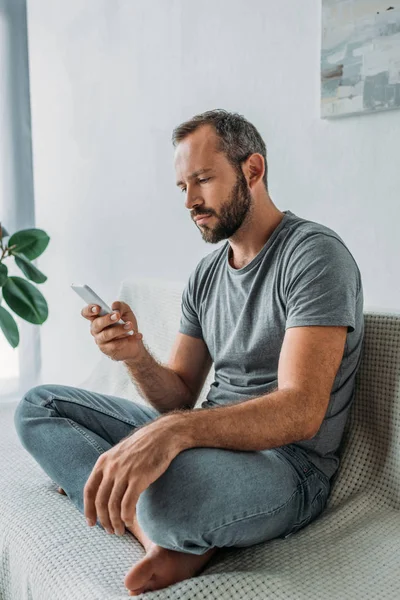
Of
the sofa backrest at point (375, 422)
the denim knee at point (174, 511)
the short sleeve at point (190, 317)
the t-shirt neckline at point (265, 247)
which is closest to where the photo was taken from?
the denim knee at point (174, 511)

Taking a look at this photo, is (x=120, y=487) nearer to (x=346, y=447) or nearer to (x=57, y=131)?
(x=346, y=447)

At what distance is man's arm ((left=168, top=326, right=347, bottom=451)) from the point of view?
1141 mm

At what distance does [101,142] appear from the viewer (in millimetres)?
2783

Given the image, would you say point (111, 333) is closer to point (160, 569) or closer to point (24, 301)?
point (160, 569)

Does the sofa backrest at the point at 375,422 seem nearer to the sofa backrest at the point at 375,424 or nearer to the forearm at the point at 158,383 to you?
the sofa backrest at the point at 375,424

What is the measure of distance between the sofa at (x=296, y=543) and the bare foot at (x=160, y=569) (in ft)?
0.08

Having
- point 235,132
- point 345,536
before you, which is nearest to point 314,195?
point 235,132

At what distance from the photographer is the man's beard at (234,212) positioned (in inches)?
58.9

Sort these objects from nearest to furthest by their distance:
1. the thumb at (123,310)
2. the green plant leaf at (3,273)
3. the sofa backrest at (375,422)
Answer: the sofa backrest at (375,422) → the thumb at (123,310) → the green plant leaf at (3,273)

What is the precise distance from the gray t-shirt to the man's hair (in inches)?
7.2

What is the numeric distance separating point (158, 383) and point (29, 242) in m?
1.39

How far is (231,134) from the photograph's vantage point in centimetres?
153

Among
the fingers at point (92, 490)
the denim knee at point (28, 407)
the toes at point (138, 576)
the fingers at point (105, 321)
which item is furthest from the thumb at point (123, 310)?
the toes at point (138, 576)

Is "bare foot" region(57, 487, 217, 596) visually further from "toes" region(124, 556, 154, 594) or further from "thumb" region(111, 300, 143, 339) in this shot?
"thumb" region(111, 300, 143, 339)
